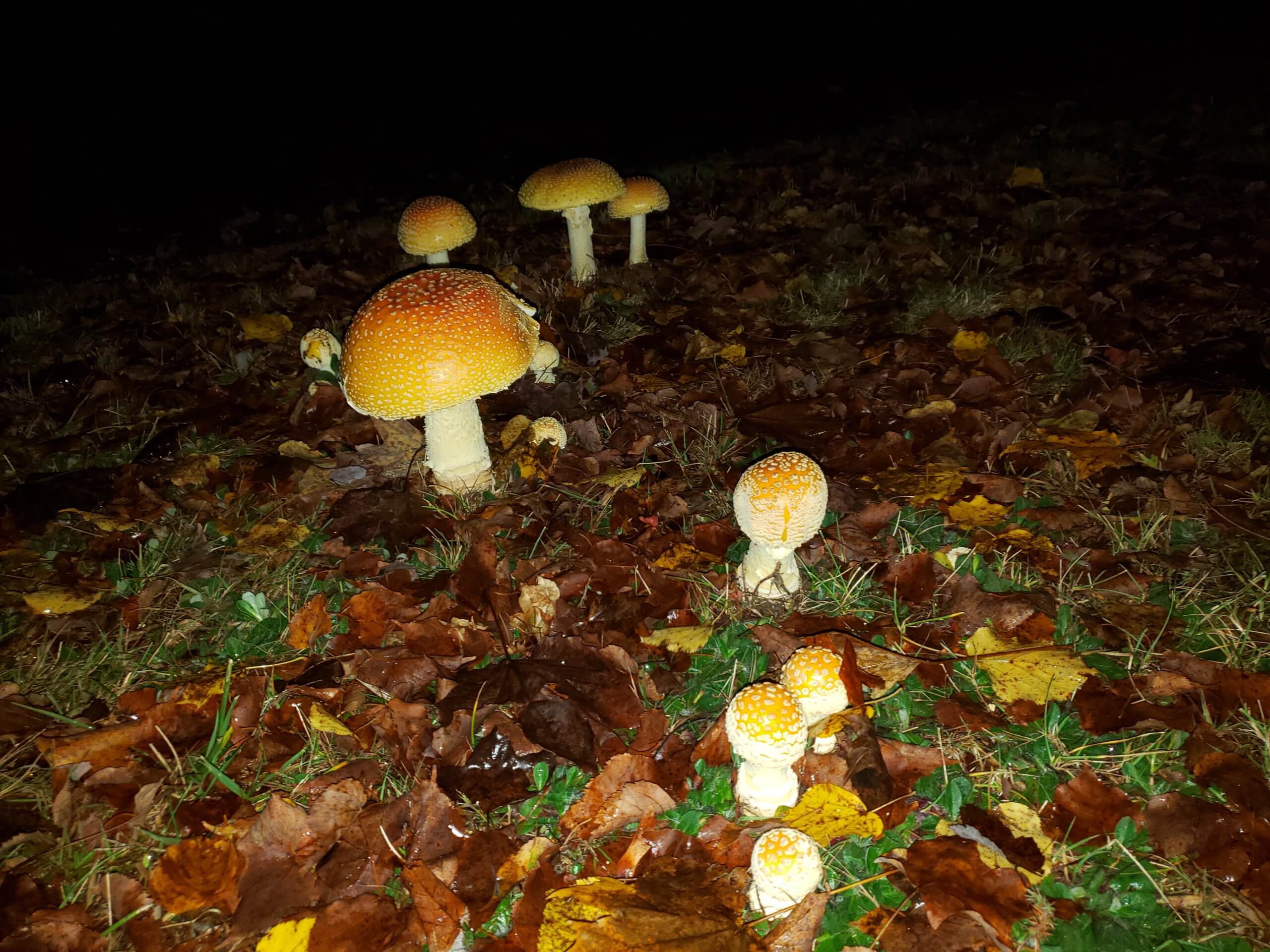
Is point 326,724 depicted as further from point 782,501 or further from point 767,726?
point 782,501

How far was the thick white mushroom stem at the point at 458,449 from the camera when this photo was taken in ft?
10.8

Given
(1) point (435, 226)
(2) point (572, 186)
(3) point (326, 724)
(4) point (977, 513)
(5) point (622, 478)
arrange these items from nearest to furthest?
(3) point (326, 724) < (4) point (977, 513) < (5) point (622, 478) < (1) point (435, 226) < (2) point (572, 186)

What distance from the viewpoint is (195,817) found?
2.25 meters

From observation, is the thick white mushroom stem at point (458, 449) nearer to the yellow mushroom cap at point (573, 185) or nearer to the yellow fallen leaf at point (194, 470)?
the yellow fallen leaf at point (194, 470)

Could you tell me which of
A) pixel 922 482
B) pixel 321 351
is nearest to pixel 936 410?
pixel 922 482

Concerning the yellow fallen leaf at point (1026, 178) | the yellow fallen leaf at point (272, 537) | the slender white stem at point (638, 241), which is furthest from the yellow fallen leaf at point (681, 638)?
the yellow fallen leaf at point (1026, 178)

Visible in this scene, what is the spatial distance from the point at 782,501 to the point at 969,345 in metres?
2.52

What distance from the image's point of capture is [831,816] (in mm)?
2154

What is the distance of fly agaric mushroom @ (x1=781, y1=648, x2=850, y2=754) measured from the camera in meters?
2.16

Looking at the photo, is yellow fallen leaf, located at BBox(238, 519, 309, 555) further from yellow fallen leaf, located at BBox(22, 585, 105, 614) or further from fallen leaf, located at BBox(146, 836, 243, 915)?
fallen leaf, located at BBox(146, 836, 243, 915)

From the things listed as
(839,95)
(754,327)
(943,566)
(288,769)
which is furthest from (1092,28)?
(288,769)

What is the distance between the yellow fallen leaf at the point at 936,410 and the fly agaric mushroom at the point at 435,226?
2.88 metres

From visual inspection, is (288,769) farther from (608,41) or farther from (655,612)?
(608,41)

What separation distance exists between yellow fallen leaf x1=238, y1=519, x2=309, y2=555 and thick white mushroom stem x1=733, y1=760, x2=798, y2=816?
2.24 metres
